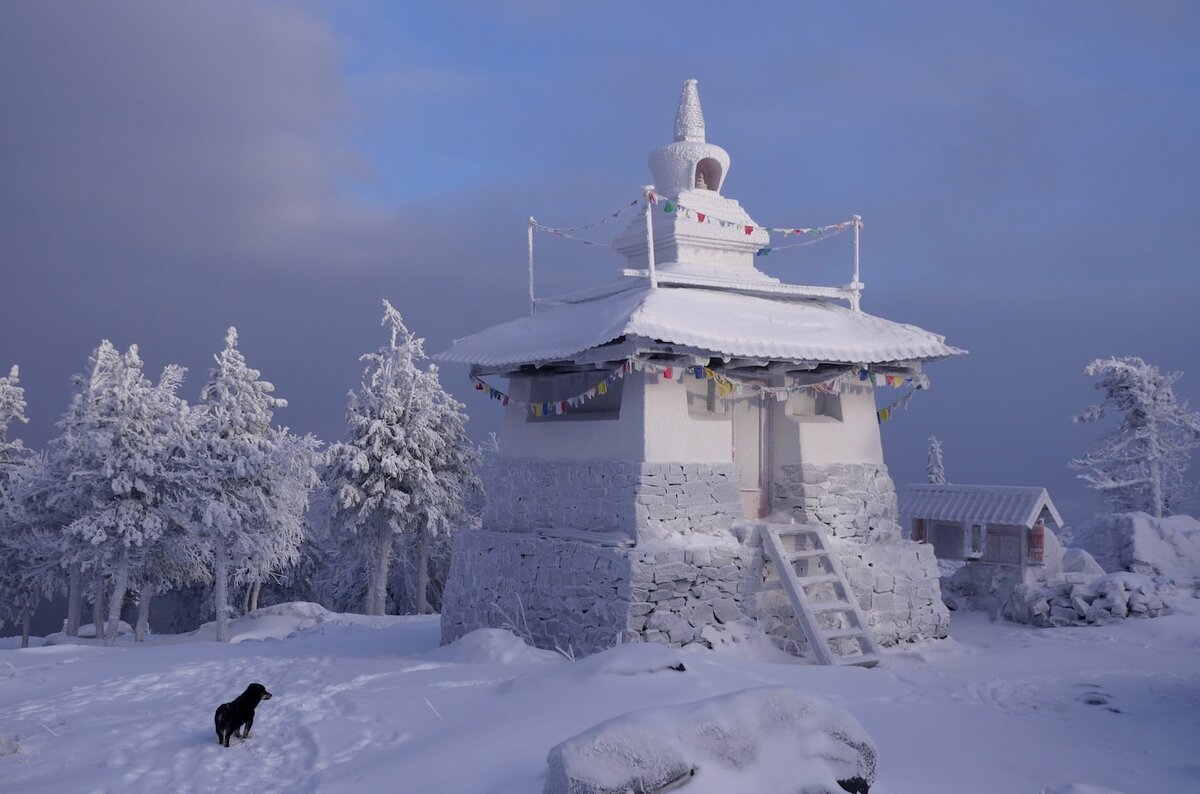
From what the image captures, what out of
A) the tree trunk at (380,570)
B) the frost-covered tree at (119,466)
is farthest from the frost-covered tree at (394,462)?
the frost-covered tree at (119,466)

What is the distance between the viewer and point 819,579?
12.1 meters

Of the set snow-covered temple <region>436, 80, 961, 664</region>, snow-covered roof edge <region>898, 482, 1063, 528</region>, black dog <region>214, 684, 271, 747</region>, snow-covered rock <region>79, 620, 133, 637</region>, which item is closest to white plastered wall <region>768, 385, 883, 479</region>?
snow-covered temple <region>436, 80, 961, 664</region>

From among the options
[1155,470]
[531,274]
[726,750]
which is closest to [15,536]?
[531,274]

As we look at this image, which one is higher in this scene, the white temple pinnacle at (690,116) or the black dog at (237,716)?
the white temple pinnacle at (690,116)

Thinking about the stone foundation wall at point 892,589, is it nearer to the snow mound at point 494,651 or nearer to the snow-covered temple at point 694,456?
the snow-covered temple at point 694,456

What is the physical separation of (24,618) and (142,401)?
12.2 m

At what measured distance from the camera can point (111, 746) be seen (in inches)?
318

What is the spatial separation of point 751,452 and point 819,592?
2265mm

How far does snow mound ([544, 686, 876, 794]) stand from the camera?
5340 mm

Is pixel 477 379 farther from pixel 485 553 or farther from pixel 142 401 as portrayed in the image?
pixel 142 401

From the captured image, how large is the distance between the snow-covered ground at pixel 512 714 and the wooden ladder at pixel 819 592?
1.87 feet

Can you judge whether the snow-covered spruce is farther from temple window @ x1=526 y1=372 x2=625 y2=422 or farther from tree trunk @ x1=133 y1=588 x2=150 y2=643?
temple window @ x1=526 y1=372 x2=625 y2=422

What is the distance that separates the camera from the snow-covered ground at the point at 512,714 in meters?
7.07

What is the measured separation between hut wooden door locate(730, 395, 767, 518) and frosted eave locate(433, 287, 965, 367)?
1373mm
